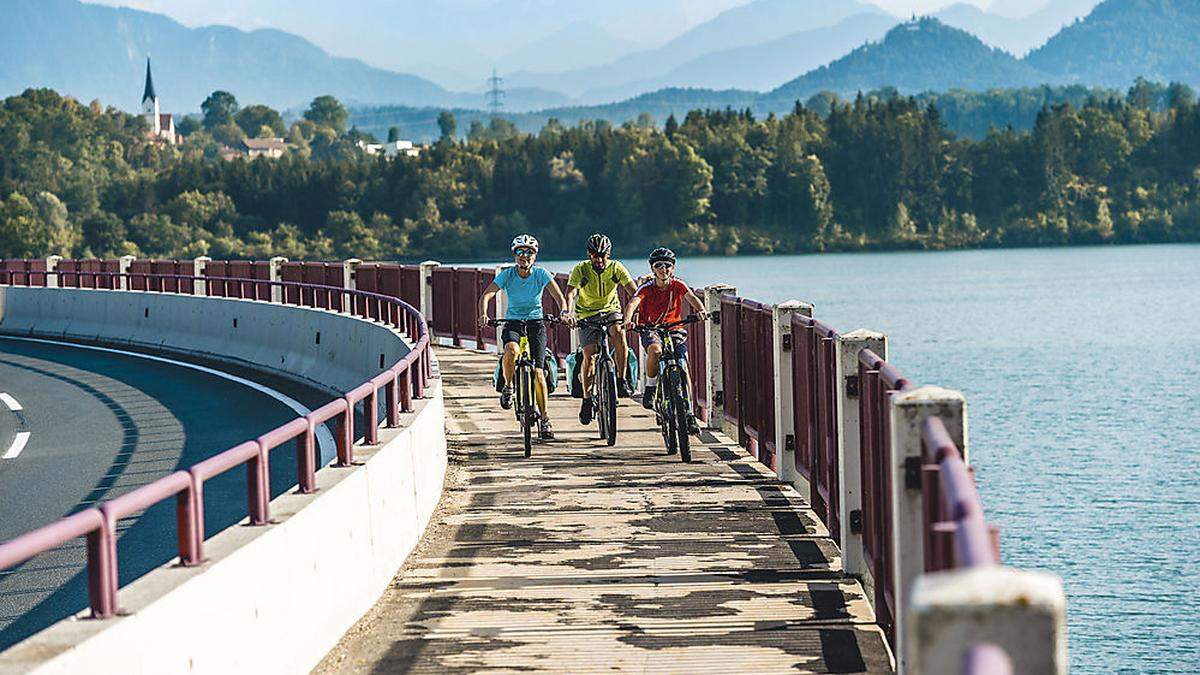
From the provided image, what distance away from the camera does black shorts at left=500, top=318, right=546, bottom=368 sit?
16359mm

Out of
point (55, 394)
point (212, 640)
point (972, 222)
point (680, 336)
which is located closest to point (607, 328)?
point (680, 336)

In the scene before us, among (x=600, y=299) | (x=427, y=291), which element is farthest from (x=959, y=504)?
(x=427, y=291)

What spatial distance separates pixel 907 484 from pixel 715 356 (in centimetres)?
1018

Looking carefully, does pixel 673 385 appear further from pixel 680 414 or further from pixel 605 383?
pixel 605 383

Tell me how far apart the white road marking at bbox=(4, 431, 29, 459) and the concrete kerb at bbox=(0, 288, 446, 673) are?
19.8ft

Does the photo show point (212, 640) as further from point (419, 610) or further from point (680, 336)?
point (680, 336)

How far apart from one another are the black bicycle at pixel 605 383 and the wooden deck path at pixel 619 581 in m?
0.61

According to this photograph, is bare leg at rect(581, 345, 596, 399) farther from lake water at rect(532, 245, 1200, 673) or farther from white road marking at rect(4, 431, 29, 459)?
lake water at rect(532, 245, 1200, 673)

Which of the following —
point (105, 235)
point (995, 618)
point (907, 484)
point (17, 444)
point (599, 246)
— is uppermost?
point (105, 235)

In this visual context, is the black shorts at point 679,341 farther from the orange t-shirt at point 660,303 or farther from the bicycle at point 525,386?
the bicycle at point 525,386

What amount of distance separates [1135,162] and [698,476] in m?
192

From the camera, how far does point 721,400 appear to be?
18.1m

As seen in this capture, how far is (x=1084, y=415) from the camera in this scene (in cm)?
5209

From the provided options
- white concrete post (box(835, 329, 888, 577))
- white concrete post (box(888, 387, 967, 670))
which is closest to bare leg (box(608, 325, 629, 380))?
white concrete post (box(835, 329, 888, 577))
